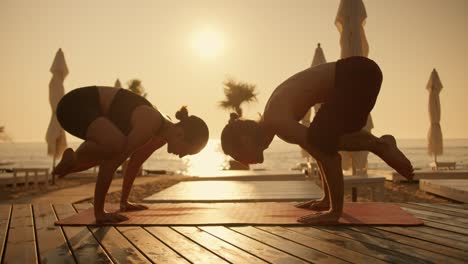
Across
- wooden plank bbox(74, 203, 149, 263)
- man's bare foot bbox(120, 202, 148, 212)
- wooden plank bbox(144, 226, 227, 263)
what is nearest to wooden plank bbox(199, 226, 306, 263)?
wooden plank bbox(144, 226, 227, 263)

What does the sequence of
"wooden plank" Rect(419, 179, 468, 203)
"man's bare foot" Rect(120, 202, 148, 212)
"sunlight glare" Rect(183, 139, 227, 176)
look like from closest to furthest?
"man's bare foot" Rect(120, 202, 148, 212) < "wooden plank" Rect(419, 179, 468, 203) < "sunlight glare" Rect(183, 139, 227, 176)

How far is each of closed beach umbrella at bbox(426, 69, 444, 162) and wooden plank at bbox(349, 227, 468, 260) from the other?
1383cm

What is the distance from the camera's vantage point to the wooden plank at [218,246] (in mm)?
2303

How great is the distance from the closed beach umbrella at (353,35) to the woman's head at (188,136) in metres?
6.22

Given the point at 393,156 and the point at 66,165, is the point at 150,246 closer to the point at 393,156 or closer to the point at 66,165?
the point at 66,165

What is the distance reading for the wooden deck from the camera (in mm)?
2320

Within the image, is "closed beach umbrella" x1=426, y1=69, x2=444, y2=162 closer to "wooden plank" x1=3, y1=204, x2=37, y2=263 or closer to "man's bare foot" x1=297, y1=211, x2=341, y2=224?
"man's bare foot" x1=297, y1=211, x2=341, y2=224

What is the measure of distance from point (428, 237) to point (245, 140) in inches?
64.7

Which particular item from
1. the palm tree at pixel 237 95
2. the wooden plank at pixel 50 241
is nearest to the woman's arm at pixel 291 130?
the wooden plank at pixel 50 241

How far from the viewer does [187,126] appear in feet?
12.8

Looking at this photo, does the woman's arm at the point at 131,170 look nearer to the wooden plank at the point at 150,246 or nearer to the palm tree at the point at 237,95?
the wooden plank at the point at 150,246

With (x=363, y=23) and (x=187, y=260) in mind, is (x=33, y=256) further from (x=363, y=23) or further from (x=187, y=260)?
(x=363, y=23)

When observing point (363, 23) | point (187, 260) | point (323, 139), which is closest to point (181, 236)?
point (187, 260)

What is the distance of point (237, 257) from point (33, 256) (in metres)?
1.30
